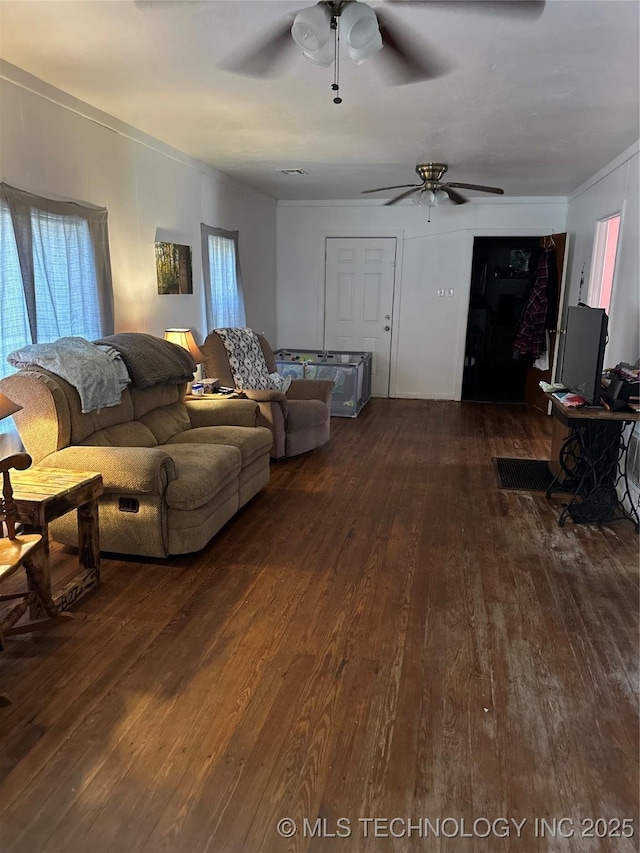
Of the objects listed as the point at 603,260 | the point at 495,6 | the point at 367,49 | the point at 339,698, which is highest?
the point at 495,6

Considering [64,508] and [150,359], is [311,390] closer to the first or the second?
[150,359]

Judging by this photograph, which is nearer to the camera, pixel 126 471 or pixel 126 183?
pixel 126 471

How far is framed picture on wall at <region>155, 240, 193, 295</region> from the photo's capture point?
463 centimetres

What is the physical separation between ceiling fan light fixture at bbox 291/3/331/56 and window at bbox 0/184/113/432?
1.78 meters

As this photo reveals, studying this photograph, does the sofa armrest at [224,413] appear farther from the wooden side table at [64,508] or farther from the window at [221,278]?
the window at [221,278]

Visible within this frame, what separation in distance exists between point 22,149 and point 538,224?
228 inches

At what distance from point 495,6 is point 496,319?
20.3 ft

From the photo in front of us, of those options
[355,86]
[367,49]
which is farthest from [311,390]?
[367,49]

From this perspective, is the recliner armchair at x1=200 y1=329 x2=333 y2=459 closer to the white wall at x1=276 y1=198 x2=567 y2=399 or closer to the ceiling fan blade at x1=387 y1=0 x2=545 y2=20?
the white wall at x1=276 y1=198 x2=567 y2=399

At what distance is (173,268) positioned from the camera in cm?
482

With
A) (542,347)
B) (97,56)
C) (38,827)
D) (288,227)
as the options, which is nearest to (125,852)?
(38,827)

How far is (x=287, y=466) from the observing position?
15.3 feet

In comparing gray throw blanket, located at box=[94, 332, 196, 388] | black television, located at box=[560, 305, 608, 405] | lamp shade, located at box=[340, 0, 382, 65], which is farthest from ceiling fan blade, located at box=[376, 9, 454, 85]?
gray throw blanket, located at box=[94, 332, 196, 388]

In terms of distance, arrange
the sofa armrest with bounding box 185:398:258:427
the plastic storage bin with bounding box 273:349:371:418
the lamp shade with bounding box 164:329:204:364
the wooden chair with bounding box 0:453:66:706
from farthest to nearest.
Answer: the plastic storage bin with bounding box 273:349:371:418 < the lamp shade with bounding box 164:329:204:364 < the sofa armrest with bounding box 185:398:258:427 < the wooden chair with bounding box 0:453:66:706
